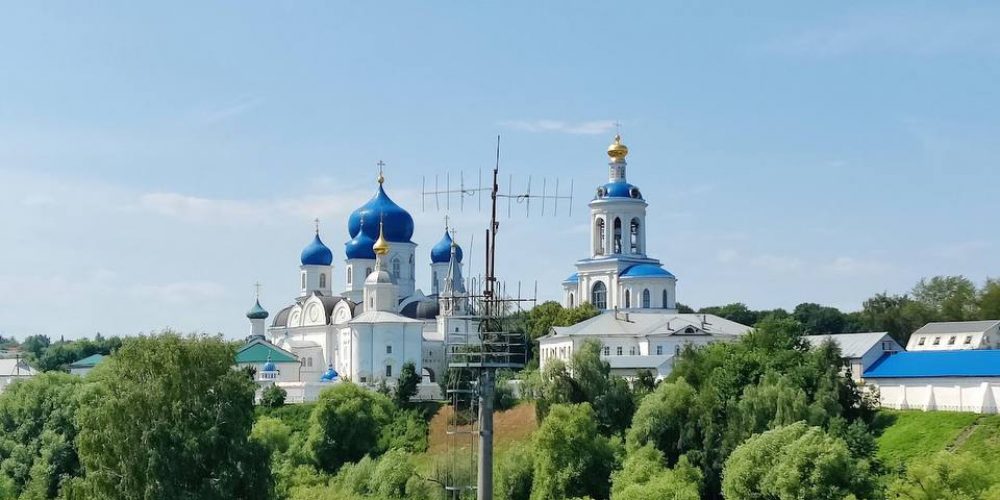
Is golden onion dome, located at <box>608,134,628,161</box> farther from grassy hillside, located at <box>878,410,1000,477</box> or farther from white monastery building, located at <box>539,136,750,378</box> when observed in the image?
grassy hillside, located at <box>878,410,1000,477</box>

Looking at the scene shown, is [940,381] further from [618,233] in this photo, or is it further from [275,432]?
[618,233]

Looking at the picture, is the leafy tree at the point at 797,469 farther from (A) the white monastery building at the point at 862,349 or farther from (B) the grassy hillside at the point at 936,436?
(A) the white monastery building at the point at 862,349

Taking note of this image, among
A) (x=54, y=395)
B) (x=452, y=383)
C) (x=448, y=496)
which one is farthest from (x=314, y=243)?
(x=452, y=383)

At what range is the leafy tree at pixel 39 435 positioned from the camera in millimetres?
42062

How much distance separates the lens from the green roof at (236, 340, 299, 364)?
222 feet

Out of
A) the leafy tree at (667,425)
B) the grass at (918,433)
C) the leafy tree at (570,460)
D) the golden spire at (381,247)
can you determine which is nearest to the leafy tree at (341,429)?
the leafy tree at (570,460)

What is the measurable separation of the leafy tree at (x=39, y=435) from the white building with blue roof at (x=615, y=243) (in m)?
30.2

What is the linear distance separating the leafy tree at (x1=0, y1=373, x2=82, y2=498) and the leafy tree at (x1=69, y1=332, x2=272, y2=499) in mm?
7534

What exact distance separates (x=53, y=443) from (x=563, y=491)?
566 inches

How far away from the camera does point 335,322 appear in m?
69.7

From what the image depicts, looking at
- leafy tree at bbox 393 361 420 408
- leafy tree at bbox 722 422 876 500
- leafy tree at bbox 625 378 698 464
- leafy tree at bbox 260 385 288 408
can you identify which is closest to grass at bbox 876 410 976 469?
leafy tree at bbox 722 422 876 500

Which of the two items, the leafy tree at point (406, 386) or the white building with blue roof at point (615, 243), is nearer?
the leafy tree at point (406, 386)

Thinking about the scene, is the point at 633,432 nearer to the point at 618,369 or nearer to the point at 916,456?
the point at 916,456

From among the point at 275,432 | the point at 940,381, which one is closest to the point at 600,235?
the point at 275,432
